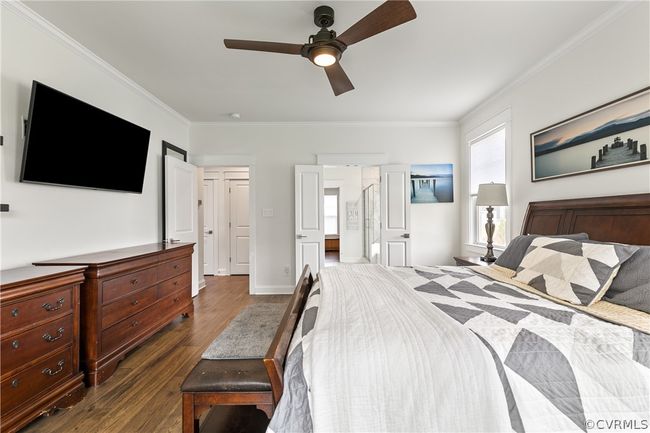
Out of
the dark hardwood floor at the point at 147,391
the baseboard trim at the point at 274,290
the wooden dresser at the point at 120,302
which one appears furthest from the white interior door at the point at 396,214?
the wooden dresser at the point at 120,302

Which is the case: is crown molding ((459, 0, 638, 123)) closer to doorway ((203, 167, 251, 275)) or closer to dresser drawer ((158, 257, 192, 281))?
dresser drawer ((158, 257, 192, 281))

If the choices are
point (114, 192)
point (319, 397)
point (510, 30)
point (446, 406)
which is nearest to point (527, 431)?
point (446, 406)

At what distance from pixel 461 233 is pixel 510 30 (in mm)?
2890

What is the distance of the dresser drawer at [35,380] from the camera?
1.51m

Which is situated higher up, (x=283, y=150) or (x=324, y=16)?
(x=324, y=16)

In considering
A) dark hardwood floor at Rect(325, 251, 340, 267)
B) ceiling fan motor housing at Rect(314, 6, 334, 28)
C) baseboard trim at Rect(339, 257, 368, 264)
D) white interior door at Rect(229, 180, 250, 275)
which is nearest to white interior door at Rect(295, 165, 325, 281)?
white interior door at Rect(229, 180, 250, 275)

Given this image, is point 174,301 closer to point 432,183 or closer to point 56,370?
point 56,370

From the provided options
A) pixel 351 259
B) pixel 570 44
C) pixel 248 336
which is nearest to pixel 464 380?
pixel 248 336

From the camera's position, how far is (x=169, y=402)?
6.15ft

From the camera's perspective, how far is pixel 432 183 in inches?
178

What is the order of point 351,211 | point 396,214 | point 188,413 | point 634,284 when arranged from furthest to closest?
point 351,211, point 396,214, point 634,284, point 188,413

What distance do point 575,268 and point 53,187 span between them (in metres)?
3.61

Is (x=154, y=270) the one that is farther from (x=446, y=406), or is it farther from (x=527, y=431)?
(x=527, y=431)

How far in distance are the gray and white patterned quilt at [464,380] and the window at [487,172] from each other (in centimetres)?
262
